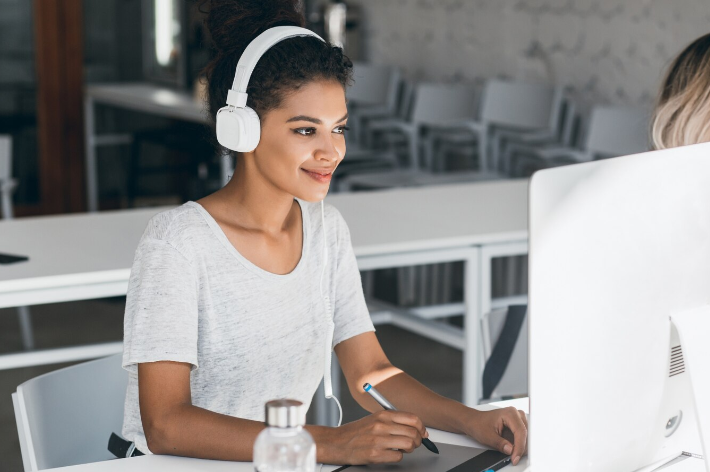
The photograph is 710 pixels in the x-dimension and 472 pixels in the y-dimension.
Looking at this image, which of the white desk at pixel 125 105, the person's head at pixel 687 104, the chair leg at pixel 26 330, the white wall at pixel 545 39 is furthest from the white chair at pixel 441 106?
the person's head at pixel 687 104

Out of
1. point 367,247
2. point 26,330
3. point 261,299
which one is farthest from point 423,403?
point 26,330

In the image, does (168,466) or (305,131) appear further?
(305,131)

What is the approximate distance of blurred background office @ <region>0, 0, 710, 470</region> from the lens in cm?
392

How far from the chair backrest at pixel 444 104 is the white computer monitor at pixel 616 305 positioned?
12.4ft

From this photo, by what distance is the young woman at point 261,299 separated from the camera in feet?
3.81

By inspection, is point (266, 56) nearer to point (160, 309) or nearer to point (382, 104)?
point (160, 309)

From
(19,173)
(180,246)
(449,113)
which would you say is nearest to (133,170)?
(19,173)

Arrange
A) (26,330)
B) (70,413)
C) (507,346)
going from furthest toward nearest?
(26,330)
(507,346)
(70,413)

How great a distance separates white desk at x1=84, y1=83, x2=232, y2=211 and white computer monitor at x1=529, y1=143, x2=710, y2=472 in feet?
13.0

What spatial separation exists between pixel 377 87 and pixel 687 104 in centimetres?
383

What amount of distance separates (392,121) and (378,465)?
4067mm

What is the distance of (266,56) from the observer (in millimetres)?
1310

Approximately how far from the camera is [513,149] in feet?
14.9

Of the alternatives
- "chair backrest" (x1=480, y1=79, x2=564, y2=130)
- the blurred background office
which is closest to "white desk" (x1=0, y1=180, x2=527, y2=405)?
the blurred background office
